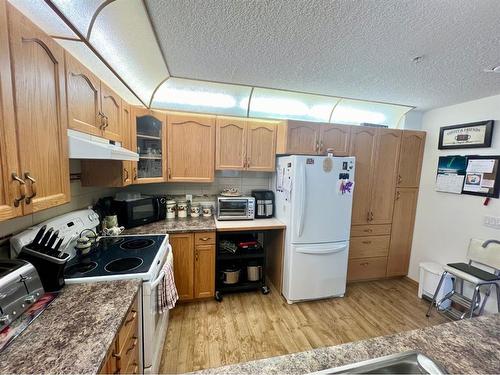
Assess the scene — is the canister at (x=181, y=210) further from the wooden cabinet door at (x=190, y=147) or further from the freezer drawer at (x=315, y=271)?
the freezer drawer at (x=315, y=271)

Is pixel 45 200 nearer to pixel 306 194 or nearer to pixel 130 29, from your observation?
pixel 130 29

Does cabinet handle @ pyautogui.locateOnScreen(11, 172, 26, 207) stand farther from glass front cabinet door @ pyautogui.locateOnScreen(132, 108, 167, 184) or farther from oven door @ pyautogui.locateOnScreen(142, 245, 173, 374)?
glass front cabinet door @ pyautogui.locateOnScreen(132, 108, 167, 184)

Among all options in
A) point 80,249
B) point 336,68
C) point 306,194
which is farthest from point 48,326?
point 336,68

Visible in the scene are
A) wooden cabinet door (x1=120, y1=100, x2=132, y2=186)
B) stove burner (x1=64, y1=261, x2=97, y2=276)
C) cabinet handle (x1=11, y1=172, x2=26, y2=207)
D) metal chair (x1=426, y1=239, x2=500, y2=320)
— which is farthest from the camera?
metal chair (x1=426, y1=239, x2=500, y2=320)

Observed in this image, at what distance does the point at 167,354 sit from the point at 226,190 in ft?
5.76

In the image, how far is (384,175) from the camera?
9.23ft

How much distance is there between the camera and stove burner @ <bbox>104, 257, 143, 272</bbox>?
138cm

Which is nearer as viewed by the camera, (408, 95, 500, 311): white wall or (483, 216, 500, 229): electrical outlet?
(483, 216, 500, 229): electrical outlet

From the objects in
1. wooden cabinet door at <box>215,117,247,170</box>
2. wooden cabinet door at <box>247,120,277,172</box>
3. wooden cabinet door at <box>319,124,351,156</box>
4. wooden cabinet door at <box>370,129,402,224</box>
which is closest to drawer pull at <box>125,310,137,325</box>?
wooden cabinet door at <box>215,117,247,170</box>

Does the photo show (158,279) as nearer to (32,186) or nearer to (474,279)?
(32,186)

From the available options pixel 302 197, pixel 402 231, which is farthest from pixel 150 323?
pixel 402 231

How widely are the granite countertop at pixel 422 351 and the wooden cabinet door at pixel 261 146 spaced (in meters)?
2.04

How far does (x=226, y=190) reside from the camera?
2889 millimetres

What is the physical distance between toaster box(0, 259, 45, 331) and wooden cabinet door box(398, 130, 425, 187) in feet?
11.5
